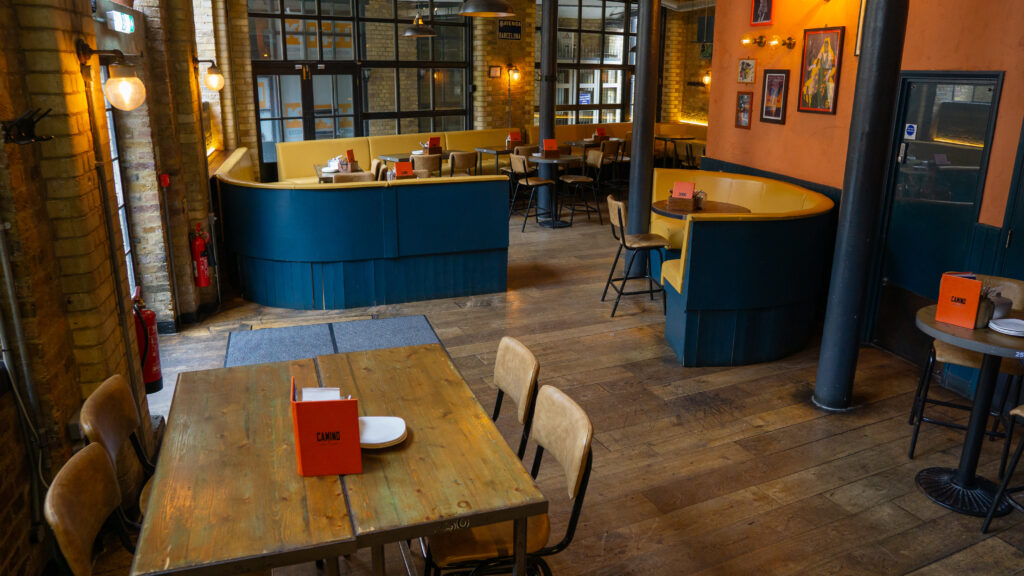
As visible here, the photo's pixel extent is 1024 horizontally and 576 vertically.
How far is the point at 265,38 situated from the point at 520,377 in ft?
28.3

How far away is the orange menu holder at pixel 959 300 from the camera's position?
3443 mm

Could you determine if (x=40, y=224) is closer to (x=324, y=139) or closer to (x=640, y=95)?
(x=640, y=95)

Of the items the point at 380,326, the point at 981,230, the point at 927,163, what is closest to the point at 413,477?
the point at 380,326

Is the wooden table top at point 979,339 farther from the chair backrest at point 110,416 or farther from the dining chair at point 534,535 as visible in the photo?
the chair backrest at point 110,416

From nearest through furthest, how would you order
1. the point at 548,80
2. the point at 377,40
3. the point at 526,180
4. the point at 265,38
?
the point at 526,180 < the point at 548,80 < the point at 265,38 < the point at 377,40

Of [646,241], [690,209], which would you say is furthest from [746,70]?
[646,241]

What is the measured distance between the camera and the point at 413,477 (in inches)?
85.6

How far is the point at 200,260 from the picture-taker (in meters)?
5.66

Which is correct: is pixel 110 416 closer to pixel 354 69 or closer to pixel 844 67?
pixel 844 67

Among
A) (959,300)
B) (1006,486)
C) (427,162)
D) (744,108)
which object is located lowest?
(1006,486)

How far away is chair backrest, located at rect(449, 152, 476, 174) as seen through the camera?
30.9 feet

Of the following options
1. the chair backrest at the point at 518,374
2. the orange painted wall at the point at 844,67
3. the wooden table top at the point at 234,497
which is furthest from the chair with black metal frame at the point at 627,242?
the wooden table top at the point at 234,497

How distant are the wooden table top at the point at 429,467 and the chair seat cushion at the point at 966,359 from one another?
266 centimetres

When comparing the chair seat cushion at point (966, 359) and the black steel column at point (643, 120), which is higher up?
the black steel column at point (643, 120)
